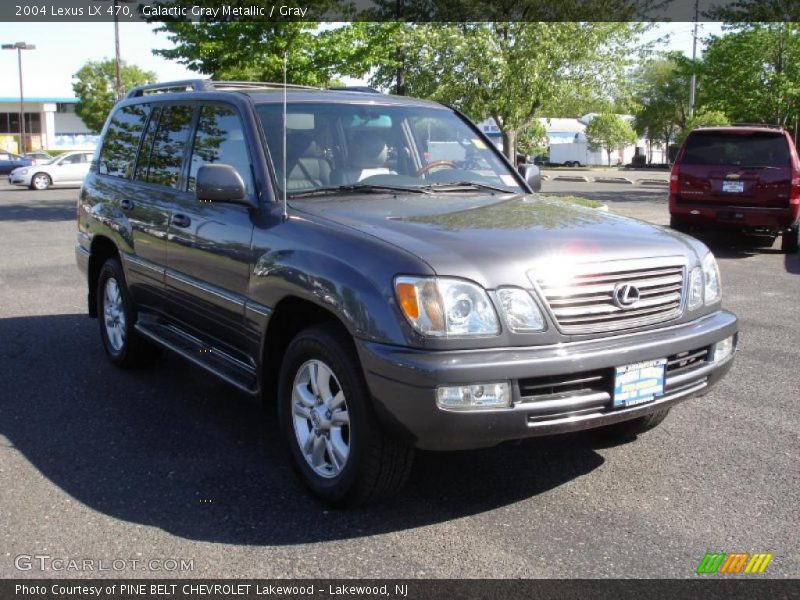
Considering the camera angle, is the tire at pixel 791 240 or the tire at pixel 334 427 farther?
the tire at pixel 791 240

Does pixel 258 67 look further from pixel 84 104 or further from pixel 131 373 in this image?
pixel 84 104

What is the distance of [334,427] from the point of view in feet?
12.4

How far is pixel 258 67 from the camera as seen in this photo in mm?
17469

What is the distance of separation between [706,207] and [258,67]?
377 inches

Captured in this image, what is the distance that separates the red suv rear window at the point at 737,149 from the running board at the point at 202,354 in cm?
953

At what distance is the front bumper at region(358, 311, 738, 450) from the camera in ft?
10.8

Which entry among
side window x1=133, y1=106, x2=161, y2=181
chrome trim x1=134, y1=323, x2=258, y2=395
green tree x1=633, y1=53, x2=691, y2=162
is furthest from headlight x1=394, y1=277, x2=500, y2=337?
green tree x1=633, y1=53, x2=691, y2=162

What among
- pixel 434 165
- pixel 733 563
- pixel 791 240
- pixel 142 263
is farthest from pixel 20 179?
pixel 733 563

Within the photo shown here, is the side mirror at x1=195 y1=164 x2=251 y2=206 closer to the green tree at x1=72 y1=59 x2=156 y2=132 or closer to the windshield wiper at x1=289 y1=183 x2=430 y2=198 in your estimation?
the windshield wiper at x1=289 y1=183 x2=430 y2=198

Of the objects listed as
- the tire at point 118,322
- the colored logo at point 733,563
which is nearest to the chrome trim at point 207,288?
the tire at point 118,322

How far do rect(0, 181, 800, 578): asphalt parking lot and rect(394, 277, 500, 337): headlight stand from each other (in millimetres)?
903

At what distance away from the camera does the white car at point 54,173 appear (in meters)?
31.7

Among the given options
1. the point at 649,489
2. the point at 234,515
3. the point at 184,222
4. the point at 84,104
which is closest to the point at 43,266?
the point at 184,222

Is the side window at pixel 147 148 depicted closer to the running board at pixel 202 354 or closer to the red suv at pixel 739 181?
the running board at pixel 202 354
